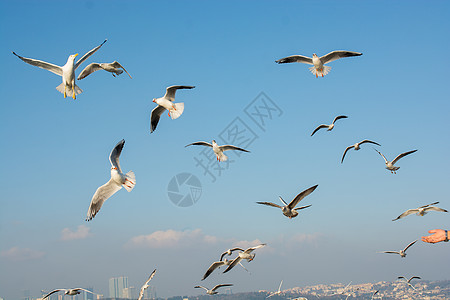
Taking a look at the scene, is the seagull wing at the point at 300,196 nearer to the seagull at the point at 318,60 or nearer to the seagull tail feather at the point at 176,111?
the seagull tail feather at the point at 176,111

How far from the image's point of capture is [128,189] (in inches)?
604

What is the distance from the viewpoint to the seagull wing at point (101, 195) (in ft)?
51.3

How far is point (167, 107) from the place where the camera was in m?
19.9

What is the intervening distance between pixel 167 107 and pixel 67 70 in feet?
15.1

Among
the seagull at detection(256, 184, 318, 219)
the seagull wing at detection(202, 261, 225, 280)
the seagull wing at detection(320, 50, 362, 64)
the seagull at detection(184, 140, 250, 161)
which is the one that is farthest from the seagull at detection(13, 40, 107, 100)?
the seagull wing at detection(320, 50, 362, 64)

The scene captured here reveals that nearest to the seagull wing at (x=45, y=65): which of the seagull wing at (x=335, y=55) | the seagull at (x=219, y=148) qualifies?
the seagull at (x=219, y=148)

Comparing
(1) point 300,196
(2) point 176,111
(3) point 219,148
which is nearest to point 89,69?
(2) point 176,111

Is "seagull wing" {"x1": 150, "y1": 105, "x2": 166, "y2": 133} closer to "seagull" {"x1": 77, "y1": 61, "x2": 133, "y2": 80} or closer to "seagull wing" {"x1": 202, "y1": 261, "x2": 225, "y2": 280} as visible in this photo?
"seagull" {"x1": 77, "y1": 61, "x2": 133, "y2": 80}

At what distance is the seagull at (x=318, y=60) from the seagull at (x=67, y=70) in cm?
894

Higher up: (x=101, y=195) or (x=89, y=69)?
(x=89, y=69)

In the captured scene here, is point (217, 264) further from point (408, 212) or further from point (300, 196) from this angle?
point (408, 212)

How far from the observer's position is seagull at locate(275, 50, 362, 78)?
68.7ft

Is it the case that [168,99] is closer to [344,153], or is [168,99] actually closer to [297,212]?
[297,212]

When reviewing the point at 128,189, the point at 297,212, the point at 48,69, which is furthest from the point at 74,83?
the point at 297,212
